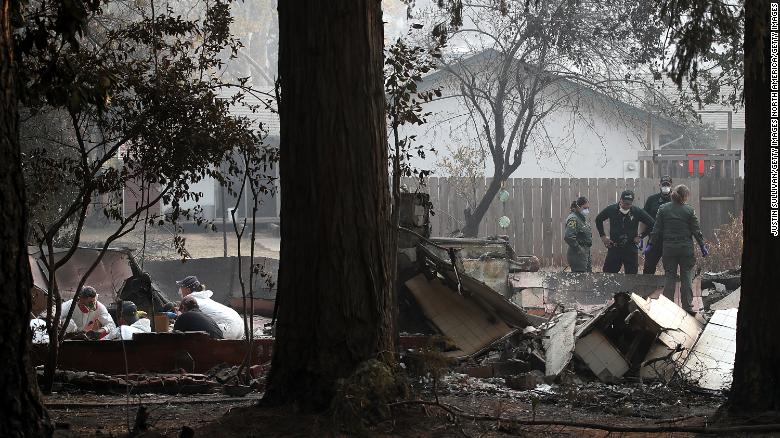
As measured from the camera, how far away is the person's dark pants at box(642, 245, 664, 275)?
15680mm

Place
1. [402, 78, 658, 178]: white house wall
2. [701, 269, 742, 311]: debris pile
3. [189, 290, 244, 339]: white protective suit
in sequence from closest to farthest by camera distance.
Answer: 1. [189, 290, 244, 339]: white protective suit
2. [701, 269, 742, 311]: debris pile
3. [402, 78, 658, 178]: white house wall

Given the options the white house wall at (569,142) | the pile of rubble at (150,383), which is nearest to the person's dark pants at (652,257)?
the pile of rubble at (150,383)

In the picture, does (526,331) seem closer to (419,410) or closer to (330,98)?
(419,410)

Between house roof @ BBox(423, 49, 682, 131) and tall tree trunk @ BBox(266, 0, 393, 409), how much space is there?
16.7 meters

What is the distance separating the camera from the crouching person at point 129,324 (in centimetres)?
1147

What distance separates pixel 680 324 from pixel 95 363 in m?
6.21

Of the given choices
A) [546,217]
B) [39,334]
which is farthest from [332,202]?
[546,217]

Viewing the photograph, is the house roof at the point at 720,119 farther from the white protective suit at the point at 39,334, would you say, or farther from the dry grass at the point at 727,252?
the white protective suit at the point at 39,334

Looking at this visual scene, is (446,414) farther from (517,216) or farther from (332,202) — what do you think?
(517,216)

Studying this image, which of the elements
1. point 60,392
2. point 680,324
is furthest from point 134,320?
point 680,324

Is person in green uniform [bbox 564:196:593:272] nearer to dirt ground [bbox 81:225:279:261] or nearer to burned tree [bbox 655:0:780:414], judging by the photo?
burned tree [bbox 655:0:780:414]

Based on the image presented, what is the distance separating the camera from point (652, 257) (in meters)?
15.9

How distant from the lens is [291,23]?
6.80m

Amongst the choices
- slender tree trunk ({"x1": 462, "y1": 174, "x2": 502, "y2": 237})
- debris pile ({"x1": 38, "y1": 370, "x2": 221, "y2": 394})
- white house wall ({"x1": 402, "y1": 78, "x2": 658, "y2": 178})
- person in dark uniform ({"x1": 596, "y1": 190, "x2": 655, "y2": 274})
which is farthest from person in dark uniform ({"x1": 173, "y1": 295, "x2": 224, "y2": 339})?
white house wall ({"x1": 402, "y1": 78, "x2": 658, "y2": 178})
